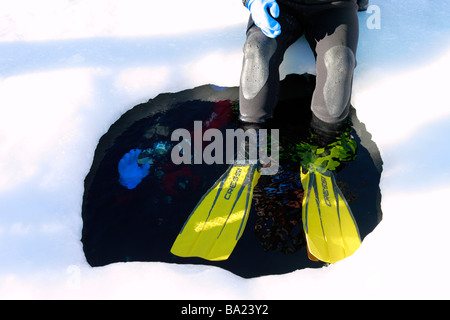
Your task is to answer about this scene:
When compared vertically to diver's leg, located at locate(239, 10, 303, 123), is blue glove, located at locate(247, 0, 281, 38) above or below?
above

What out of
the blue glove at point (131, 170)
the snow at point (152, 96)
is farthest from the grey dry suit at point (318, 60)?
the blue glove at point (131, 170)

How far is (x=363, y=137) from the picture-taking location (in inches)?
82.4

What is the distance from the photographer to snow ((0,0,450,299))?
1527 millimetres

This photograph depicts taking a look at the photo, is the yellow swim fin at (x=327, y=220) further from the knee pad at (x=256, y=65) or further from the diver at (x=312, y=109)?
the knee pad at (x=256, y=65)

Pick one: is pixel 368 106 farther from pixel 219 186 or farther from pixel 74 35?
pixel 74 35

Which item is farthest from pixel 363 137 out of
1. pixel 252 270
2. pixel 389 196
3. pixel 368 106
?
pixel 252 270

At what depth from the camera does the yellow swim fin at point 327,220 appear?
1638mm

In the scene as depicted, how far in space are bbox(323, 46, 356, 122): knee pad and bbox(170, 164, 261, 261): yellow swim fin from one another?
0.53 m

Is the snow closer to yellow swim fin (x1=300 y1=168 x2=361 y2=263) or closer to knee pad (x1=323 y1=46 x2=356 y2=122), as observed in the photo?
yellow swim fin (x1=300 y1=168 x2=361 y2=263)

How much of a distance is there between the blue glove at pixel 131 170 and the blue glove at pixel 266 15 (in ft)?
3.08

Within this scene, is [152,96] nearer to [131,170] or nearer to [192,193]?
[131,170]

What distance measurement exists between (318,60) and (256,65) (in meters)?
0.34

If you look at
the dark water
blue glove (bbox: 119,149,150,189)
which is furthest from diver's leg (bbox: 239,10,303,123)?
blue glove (bbox: 119,149,150,189)
